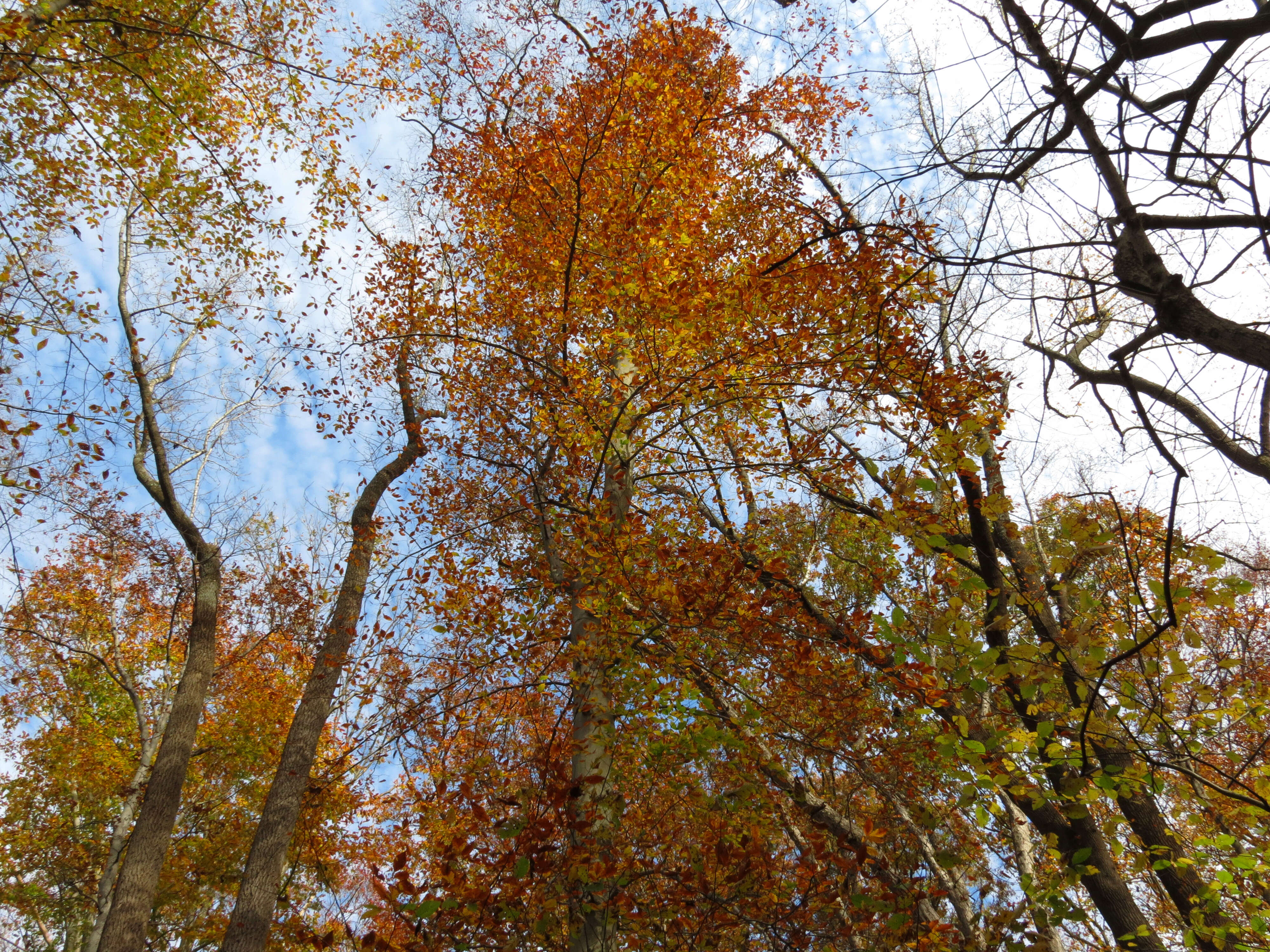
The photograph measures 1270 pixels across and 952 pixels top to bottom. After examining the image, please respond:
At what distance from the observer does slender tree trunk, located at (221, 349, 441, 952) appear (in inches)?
247

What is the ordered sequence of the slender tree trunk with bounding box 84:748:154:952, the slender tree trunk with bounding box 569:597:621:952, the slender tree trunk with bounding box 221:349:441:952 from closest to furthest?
1. the slender tree trunk with bounding box 569:597:621:952
2. the slender tree trunk with bounding box 221:349:441:952
3. the slender tree trunk with bounding box 84:748:154:952

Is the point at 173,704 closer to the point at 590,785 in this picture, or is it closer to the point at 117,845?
the point at 117,845

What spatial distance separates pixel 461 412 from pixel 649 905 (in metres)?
6.96

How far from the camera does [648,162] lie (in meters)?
9.61

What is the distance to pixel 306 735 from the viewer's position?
24.3 ft

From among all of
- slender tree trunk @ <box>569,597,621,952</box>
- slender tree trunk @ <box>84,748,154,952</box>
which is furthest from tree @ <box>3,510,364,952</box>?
slender tree trunk @ <box>569,597,621,952</box>

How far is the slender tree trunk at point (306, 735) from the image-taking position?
6277 millimetres

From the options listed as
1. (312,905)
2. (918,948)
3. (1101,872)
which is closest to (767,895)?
(918,948)

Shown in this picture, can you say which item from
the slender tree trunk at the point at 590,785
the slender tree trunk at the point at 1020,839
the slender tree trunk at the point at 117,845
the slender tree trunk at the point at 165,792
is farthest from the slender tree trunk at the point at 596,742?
the slender tree trunk at the point at 117,845

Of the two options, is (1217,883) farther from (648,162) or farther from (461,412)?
(648,162)

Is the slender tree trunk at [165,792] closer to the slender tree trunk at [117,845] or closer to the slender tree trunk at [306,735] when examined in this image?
the slender tree trunk at [306,735]

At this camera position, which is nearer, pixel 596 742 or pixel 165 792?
pixel 596 742

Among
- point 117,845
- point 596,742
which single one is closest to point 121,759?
point 117,845

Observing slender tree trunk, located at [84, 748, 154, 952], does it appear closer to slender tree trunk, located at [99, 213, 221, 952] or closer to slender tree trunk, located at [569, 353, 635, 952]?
slender tree trunk, located at [99, 213, 221, 952]
